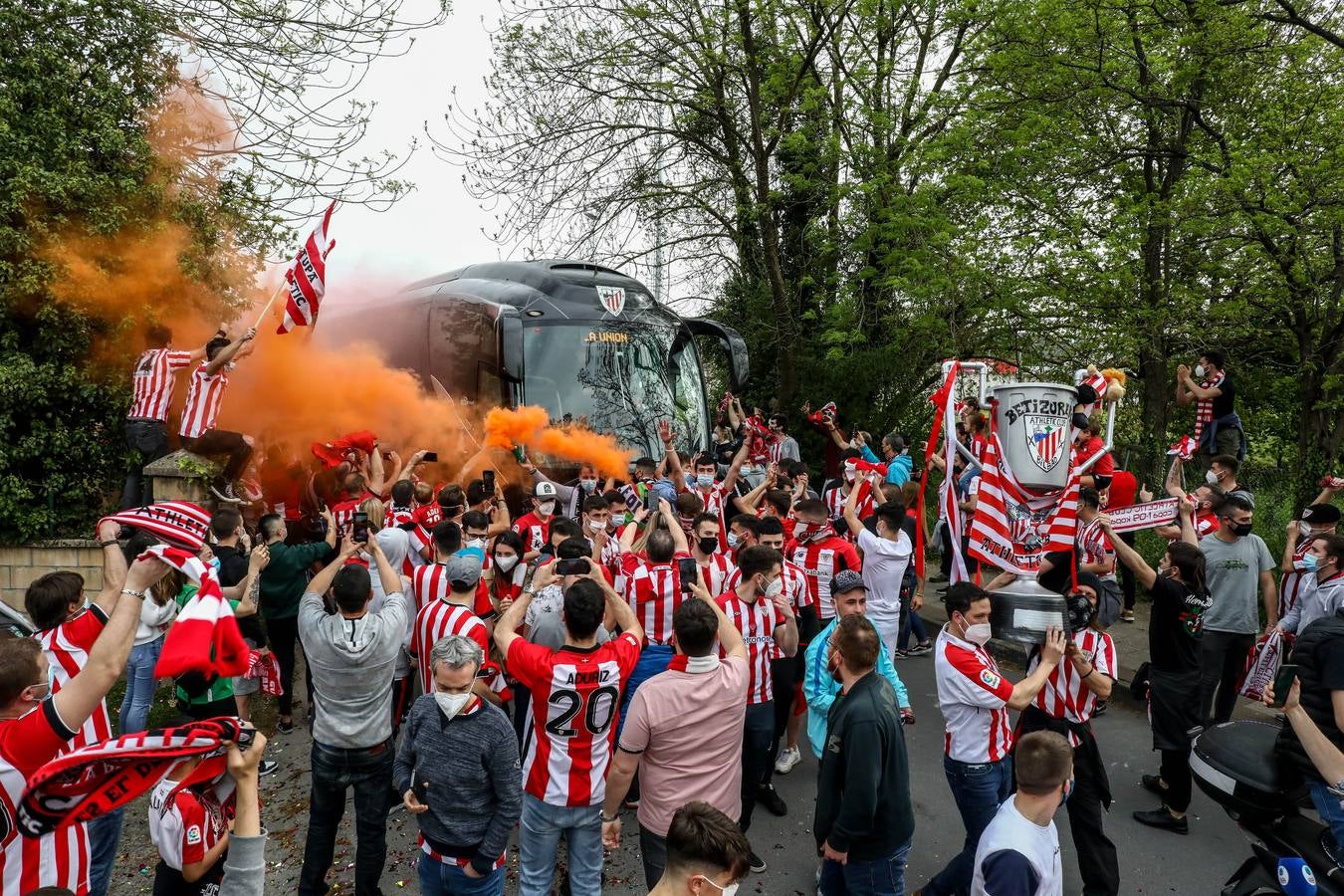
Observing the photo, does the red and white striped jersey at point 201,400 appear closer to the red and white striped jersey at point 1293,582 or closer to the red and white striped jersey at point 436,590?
the red and white striped jersey at point 436,590

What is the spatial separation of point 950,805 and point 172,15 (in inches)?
393

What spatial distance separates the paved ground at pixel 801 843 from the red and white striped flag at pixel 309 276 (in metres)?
4.23

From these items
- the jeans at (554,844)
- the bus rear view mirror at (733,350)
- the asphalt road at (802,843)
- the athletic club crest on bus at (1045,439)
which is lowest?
the asphalt road at (802,843)

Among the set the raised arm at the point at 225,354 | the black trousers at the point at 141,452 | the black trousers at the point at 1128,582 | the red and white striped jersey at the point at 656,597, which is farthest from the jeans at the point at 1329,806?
the black trousers at the point at 141,452

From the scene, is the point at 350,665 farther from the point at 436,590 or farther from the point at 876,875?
the point at 876,875

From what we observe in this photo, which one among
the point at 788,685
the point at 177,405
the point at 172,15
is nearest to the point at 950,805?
the point at 788,685

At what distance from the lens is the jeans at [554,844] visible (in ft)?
13.0

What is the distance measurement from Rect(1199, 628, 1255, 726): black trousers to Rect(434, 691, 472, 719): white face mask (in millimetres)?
5596

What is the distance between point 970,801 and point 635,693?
80.5 inches

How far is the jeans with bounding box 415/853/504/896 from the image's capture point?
11.9 ft

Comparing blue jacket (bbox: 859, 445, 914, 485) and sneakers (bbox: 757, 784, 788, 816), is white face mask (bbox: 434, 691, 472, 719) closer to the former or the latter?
sneakers (bbox: 757, 784, 788, 816)

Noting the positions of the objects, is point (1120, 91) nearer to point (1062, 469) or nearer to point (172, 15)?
point (1062, 469)

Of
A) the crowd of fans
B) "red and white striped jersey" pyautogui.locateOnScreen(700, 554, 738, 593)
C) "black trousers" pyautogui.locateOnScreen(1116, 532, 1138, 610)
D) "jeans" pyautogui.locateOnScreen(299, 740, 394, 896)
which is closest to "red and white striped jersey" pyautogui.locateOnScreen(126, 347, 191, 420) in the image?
the crowd of fans

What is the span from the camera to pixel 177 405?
9.71 meters
